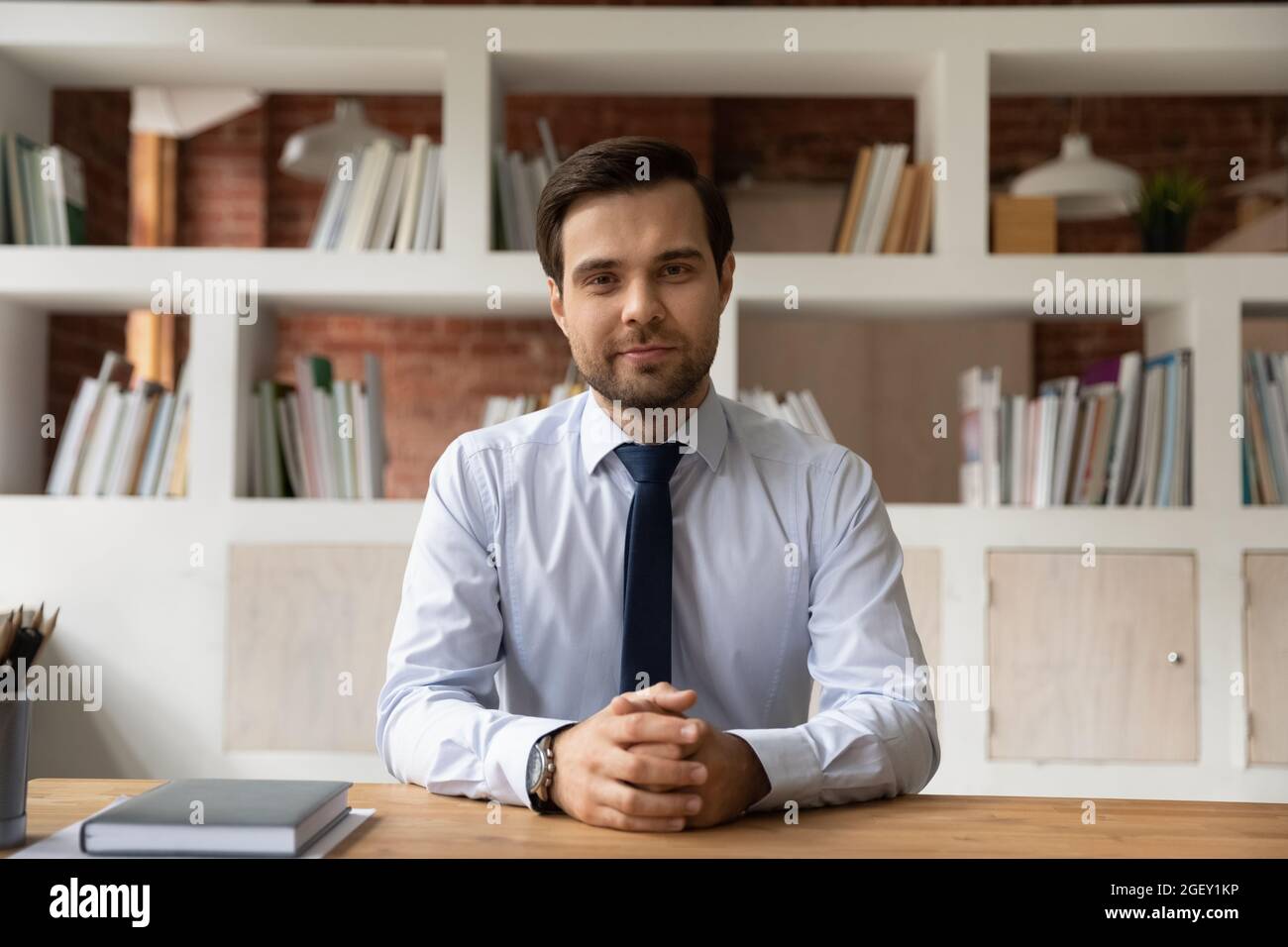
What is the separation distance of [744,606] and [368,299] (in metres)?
1.56

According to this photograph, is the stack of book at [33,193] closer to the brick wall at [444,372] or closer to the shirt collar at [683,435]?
the shirt collar at [683,435]

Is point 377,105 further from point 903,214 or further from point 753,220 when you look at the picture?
point 903,214

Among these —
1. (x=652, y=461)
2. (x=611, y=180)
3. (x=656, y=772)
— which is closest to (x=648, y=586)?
(x=652, y=461)

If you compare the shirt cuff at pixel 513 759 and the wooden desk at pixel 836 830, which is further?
the shirt cuff at pixel 513 759

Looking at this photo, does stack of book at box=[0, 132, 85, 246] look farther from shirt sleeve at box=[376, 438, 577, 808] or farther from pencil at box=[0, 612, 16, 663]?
pencil at box=[0, 612, 16, 663]

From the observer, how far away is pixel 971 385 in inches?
108

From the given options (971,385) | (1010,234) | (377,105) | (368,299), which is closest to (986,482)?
(971,385)

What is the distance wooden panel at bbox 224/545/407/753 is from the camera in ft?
8.59

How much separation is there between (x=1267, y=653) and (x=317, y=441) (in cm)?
224

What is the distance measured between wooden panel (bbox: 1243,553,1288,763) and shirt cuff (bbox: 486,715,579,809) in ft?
6.61

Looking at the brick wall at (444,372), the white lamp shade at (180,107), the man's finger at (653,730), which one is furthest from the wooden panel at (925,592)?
the white lamp shade at (180,107)

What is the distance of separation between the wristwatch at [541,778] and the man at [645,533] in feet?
0.79

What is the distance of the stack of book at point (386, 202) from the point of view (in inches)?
106
